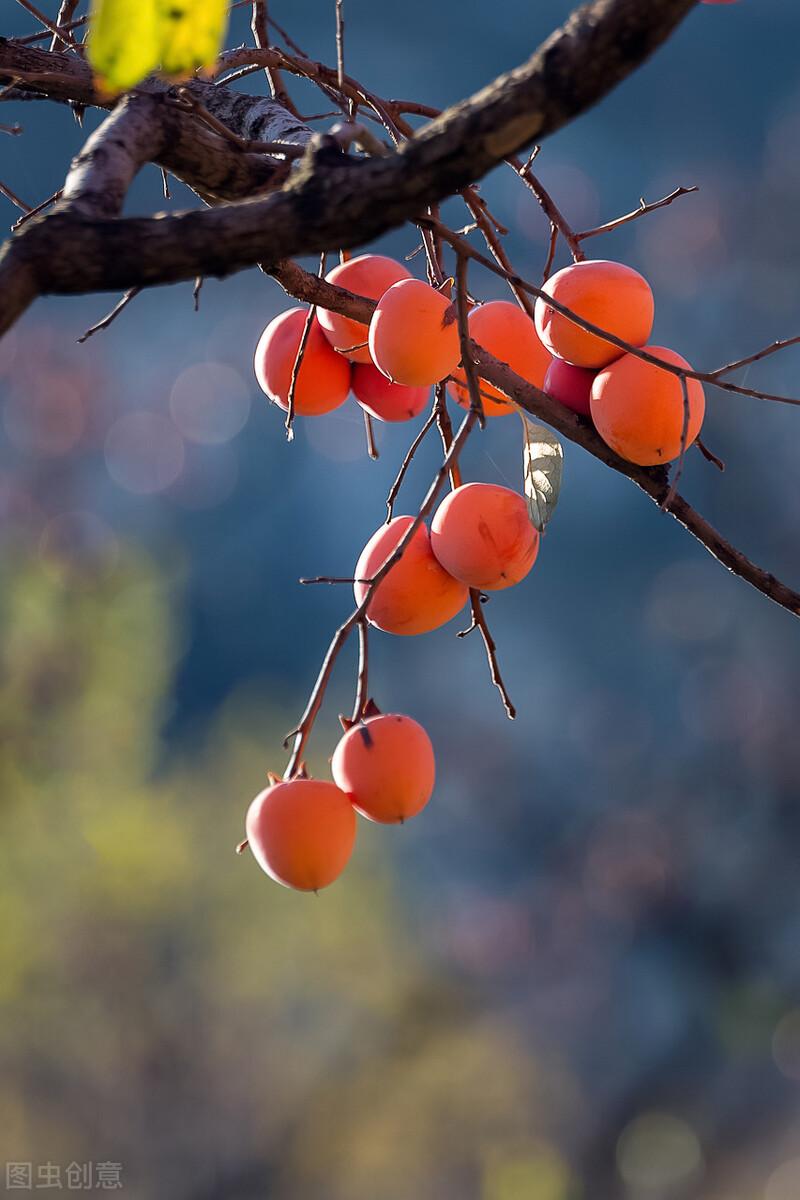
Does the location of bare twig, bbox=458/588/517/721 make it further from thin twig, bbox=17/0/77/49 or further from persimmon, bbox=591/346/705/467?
thin twig, bbox=17/0/77/49

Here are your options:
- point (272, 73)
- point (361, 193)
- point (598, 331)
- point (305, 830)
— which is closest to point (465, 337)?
point (598, 331)

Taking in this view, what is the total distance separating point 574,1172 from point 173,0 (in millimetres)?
3604

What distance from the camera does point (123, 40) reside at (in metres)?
0.36

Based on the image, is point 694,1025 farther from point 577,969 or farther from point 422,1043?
point 422,1043

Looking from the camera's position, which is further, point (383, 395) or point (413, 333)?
point (383, 395)

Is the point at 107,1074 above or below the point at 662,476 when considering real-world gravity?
below

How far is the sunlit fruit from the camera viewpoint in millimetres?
684

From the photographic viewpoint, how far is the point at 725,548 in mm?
626

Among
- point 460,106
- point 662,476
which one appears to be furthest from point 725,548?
point 460,106

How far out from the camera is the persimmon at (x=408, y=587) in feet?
2.31

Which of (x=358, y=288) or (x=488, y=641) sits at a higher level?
(x=358, y=288)

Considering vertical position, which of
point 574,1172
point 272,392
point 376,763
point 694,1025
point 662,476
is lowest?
point 574,1172

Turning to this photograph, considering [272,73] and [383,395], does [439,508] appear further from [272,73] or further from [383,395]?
[272,73]

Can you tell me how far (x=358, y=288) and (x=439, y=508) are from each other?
0.55ft
